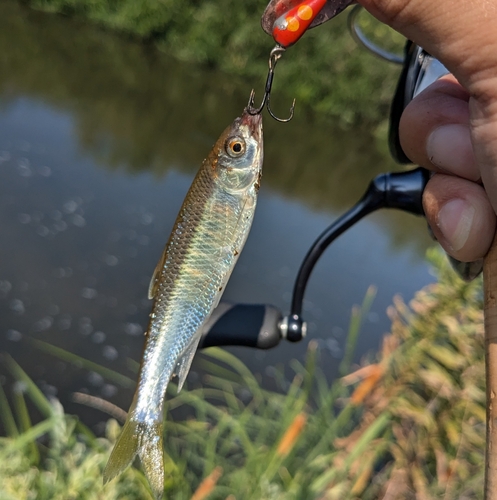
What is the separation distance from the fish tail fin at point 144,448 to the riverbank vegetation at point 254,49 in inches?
525

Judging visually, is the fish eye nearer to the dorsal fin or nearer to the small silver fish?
the small silver fish

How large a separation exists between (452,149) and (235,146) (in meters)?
0.54

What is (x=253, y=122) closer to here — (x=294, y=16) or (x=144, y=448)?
(x=294, y=16)

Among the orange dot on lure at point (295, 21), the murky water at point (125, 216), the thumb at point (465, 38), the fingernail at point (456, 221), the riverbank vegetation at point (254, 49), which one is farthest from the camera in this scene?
the riverbank vegetation at point (254, 49)

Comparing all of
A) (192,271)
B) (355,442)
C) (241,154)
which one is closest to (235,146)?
(241,154)

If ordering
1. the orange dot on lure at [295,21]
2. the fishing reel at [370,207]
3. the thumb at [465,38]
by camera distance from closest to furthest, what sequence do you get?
the thumb at [465,38] < the orange dot on lure at [295,21] < the fishing reel at [370,207]

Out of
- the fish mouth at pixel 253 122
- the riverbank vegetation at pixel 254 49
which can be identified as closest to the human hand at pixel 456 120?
the fish mouth at pixel 253 122

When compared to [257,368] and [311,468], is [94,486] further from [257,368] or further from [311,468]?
[257,368]

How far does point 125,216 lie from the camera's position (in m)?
6.26

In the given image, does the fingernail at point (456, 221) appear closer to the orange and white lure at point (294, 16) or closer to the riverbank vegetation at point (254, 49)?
the orange and white lure at point (294, 16)

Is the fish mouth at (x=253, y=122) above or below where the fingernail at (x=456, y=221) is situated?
above

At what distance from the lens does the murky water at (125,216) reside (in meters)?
4.62

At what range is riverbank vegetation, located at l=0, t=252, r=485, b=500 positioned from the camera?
2005mm

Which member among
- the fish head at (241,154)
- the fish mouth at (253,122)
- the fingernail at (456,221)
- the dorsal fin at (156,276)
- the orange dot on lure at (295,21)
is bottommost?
the dorsal fin at (156,276)
